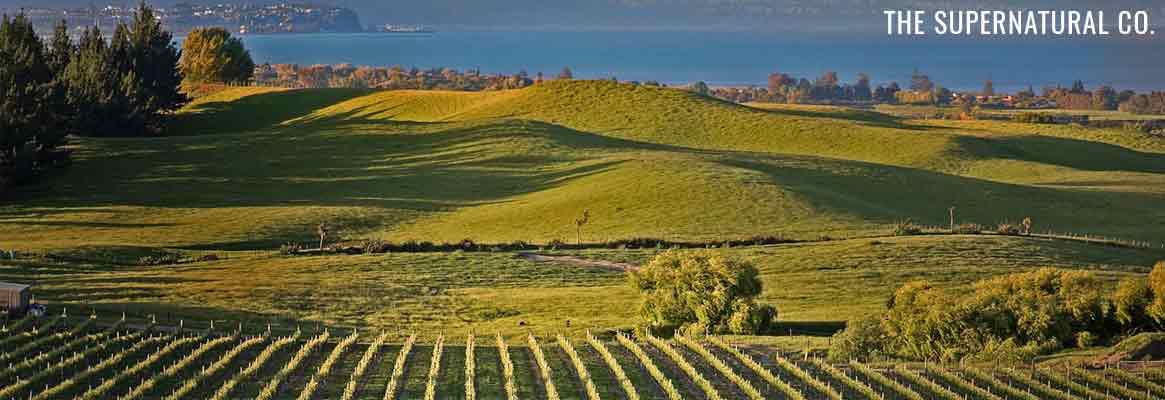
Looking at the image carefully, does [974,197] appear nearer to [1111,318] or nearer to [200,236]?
[1111,318]

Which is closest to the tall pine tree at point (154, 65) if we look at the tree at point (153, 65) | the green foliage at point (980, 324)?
the tree at point (153, 65)

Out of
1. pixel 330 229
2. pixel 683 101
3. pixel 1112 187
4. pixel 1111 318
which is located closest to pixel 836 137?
pixel 683 101

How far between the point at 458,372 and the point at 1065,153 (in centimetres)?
10015

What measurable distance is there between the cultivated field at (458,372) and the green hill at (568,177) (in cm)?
2651

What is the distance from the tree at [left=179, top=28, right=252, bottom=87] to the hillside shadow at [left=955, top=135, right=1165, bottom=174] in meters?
87.9

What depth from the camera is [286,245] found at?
248ft

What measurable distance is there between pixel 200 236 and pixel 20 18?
39778mm

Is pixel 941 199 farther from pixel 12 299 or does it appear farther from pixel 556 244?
pixel 12 299

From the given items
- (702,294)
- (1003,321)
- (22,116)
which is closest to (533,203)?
(22,116)

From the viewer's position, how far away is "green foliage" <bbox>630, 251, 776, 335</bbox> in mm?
53406

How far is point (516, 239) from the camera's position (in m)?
75.4

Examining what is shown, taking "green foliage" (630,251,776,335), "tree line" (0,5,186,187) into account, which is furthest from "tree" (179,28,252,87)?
"green foliage" (630,251,776,335)

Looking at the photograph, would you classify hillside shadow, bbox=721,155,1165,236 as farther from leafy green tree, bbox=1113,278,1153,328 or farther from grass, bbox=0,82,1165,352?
leafy green tree, bbox=1113,278,1153,328

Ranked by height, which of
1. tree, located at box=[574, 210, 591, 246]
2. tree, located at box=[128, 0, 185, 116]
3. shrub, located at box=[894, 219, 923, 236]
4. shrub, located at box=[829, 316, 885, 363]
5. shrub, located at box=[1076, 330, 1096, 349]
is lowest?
shrub, located at box=[1076, 330, 1096, 349]
